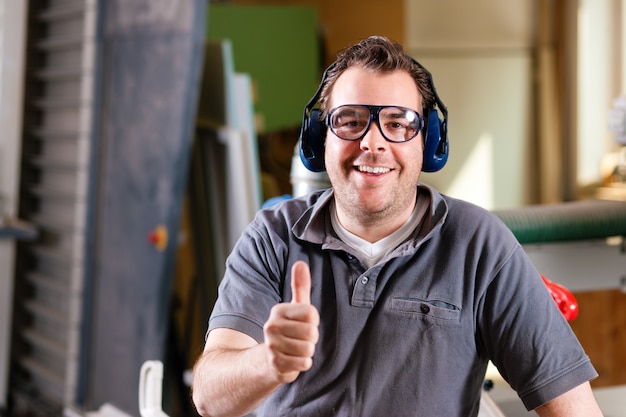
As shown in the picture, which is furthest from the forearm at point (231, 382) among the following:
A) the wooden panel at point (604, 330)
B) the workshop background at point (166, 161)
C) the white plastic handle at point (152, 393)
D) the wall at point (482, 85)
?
the wall at point (482, 85)

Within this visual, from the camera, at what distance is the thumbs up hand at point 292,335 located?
1.26 meters

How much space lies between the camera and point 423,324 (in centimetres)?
157

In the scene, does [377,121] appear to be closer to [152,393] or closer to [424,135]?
[424,135]

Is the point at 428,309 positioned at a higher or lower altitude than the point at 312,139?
lower

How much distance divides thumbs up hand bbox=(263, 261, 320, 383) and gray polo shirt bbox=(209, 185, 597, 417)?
0.29 meters

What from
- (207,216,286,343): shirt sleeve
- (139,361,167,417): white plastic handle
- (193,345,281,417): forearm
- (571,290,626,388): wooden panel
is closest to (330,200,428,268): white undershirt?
(207,216,286,343): shirt sleeve

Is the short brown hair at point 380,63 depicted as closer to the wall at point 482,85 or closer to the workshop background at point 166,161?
the workshop background at point 166,161

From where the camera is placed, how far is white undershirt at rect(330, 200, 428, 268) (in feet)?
5.36

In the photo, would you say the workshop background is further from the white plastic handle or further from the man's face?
the white plastic handle

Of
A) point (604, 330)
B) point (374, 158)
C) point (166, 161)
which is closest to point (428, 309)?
point (374, 158)

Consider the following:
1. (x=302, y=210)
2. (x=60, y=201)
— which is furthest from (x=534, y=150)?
(x=302, y=210)

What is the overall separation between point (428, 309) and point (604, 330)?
1.59 metres

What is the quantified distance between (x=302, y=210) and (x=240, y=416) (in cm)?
42

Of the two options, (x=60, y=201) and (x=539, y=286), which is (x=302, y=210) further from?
(x=60, y=201)
